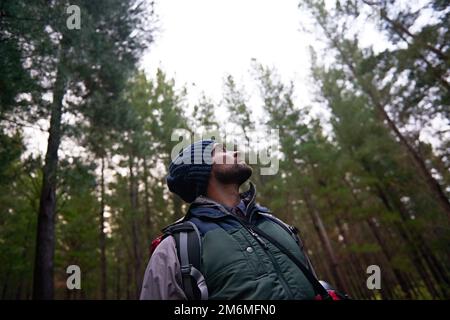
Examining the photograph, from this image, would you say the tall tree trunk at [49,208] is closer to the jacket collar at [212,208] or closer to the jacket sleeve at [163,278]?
the jacket collar at [212,208]

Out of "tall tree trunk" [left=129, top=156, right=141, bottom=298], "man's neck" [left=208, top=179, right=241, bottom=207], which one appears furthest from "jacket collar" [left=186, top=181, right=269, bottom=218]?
"tall tree trunk" [left=129, top=156, right=141, bottom=298]

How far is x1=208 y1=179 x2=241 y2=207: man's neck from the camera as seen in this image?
2658 millimetres

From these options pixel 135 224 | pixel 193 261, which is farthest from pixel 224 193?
pixel 135 224

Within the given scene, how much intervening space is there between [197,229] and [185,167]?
→ 878 millimetres

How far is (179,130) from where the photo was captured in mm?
16453

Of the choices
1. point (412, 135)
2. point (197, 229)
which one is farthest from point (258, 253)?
point (412, 135)

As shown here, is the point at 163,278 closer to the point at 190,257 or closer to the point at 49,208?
the point at 190,257

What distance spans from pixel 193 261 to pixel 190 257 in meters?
0.03

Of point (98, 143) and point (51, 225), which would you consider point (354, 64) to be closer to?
point (98, 143)

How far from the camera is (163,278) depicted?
1636mm

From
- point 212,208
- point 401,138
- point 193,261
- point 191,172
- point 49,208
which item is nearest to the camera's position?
point 193,261

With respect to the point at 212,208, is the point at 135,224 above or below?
above

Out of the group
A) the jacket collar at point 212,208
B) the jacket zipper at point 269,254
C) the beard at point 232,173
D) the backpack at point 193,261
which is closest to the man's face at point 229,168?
the beard at point 232,173
